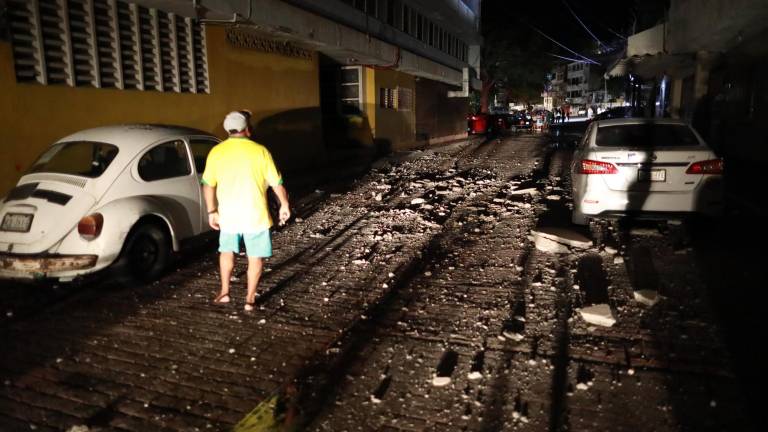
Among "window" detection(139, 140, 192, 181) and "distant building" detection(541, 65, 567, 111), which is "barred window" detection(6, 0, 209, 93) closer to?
"window" detection(139, 140, 192, 181)

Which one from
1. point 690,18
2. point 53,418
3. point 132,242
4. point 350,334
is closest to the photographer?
point 53,418

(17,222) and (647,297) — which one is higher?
(17,222)

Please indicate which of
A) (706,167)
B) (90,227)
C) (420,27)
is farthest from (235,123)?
(420,27)

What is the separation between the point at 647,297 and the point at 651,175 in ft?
7.47

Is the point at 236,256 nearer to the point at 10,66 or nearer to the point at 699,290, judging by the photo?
the point at 10,66

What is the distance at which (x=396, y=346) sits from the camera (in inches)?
161

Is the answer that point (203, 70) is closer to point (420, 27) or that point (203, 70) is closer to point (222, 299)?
point (222, 299)

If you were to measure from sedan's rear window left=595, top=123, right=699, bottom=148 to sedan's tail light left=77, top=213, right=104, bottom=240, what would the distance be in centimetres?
608

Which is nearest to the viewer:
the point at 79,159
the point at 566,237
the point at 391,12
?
the point at 79,159

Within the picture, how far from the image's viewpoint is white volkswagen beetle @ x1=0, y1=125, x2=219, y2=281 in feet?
16.4

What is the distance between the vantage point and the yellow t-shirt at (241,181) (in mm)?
4543

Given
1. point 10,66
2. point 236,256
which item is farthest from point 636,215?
point 10,66

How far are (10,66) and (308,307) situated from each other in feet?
18.8

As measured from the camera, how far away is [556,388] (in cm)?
342
